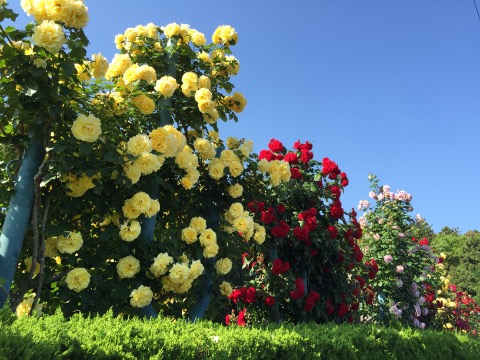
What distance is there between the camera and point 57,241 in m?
3.51

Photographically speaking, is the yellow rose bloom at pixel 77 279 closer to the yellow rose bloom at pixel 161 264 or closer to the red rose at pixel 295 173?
the yellow rose bloom at pixel 161 264

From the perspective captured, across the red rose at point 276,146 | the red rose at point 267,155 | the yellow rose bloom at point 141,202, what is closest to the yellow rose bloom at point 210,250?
the yellow rose bloom at point 141,202

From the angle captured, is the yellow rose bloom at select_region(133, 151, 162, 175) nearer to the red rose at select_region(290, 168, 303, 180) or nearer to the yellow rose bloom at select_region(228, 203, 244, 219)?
the yellow rose bloom at select_region(228, 203, 244, 219)

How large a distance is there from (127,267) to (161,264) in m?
0.27

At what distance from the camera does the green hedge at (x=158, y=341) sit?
1990 mm

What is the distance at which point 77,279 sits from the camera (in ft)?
11.0

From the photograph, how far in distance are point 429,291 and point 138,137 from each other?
9.26m

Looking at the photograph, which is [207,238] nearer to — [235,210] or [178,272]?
[235,210]

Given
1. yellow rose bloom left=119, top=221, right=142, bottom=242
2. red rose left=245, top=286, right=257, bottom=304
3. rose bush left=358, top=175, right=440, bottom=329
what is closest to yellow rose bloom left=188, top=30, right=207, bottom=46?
yellow rose bloom left=119, top=221, right=142, bottom=242

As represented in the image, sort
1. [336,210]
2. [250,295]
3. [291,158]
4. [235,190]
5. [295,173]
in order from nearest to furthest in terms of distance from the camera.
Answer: [235,190] < [250,295] < [295,173] < [336,210] < [291,158]

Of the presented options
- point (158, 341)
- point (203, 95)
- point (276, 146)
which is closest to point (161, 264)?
point (158, 341)

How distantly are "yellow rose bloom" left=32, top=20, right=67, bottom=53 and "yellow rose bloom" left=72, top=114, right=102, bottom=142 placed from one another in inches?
19.9

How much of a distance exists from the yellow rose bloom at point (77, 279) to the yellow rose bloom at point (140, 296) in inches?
14.6

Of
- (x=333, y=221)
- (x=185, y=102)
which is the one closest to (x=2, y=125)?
(x=185, y=102)
